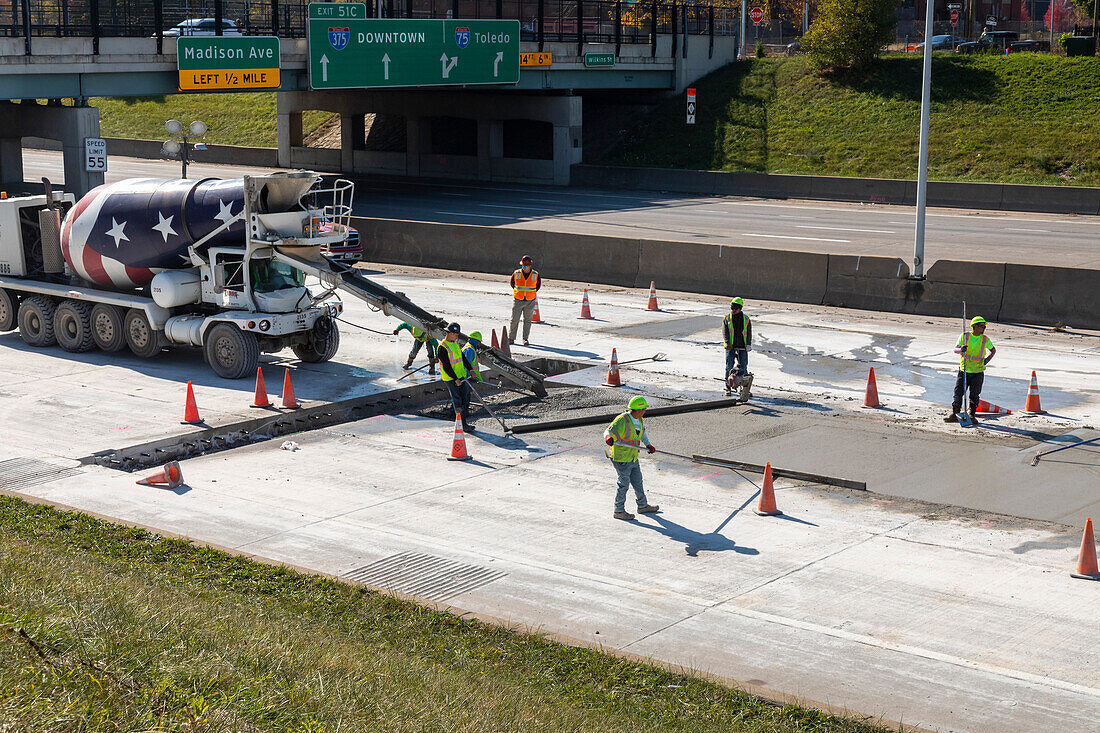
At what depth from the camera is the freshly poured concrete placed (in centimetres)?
938

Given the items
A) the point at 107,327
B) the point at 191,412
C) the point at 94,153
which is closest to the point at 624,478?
the point at 191,412

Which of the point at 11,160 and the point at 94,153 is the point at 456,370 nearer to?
the point at 94,153

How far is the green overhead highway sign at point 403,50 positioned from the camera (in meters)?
43.8

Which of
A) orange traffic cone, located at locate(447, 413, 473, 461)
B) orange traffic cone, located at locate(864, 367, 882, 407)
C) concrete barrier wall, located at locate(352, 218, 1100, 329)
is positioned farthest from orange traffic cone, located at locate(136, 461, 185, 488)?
concrete barrier wall, located at locate(352, 218, 1100, 329)

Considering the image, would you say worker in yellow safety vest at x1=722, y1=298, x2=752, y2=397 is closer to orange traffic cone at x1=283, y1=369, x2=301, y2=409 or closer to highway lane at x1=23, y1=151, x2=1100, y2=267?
orange traffic cone at x1=283, y1=369, x2=301, y2=409

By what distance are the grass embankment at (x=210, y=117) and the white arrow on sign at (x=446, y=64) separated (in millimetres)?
26279

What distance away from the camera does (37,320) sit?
2216 cm

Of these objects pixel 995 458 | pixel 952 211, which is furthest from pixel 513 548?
pixel 952 211

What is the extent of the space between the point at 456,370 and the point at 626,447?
175 inches

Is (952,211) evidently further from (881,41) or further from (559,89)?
(559,89)

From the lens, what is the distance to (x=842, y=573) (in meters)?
11.2

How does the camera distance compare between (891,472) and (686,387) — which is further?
(686,387)

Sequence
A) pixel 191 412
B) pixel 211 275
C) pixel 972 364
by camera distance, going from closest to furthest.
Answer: pixel 972 364 → pixel 191 412 → pixel 211 275

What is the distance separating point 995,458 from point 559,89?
43.7 metres
